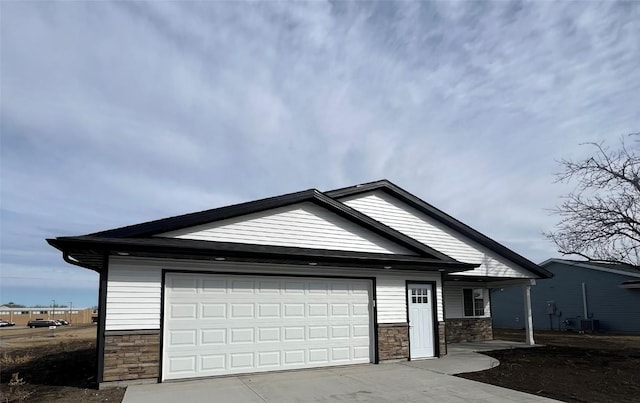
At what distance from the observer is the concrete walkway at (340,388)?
8883 mm

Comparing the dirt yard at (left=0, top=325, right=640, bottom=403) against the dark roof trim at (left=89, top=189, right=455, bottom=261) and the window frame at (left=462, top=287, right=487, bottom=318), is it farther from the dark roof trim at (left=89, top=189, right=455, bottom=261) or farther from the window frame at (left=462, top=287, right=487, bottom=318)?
the window frame at (left=462, top=287, right=487, bottom=318)

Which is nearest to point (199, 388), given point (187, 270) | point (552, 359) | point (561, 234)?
point (187, 270)

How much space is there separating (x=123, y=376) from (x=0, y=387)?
260cm

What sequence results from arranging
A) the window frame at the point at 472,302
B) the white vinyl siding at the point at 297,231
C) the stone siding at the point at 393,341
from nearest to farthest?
1. the white vinyl siding at the point at 297,231
2. the stone siding at the point at 393,341
3. the window frame at the point at 472,302

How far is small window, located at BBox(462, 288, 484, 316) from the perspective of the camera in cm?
2061

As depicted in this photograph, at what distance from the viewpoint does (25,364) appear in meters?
13.6

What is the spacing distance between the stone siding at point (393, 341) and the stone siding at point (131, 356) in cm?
596

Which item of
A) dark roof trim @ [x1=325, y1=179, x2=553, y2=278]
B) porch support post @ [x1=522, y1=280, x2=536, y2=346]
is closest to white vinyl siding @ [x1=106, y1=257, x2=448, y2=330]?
dark roof trim @ [x1=325, y1=179, x2=553, y2=278]

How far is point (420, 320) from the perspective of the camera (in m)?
14.2

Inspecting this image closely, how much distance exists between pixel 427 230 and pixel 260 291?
27.0 feet

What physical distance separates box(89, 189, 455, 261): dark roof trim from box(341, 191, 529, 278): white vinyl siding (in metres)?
3.08

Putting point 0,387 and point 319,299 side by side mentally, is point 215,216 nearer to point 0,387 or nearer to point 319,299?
point 319,299

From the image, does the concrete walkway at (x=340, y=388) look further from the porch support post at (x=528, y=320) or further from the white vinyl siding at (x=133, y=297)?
the porch support post at (x=528, y=320)

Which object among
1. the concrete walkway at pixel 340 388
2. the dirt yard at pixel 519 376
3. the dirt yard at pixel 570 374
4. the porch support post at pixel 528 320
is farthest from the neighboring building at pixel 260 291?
the porch support post at pixel 528 320
